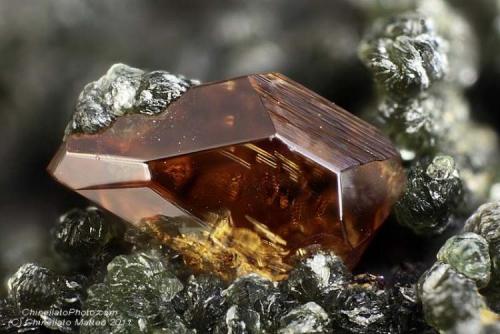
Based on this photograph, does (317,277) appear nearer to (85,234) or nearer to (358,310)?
(358,310)

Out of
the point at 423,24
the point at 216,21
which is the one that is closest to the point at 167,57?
the point at 216,21

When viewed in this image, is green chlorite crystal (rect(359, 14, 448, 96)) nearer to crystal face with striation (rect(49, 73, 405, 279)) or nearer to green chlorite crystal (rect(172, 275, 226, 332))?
crystal face with striation (rect(49, 73, 405, 279))

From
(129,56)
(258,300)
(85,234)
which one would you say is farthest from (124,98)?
(129,56)

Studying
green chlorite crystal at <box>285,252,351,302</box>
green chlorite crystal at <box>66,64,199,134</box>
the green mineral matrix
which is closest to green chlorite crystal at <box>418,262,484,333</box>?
the green mineral matrix

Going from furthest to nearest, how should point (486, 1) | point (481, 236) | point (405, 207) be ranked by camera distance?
point (486, 1)
point (405, 207)
point (481, 236)

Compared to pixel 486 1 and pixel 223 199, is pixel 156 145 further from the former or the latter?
pixel 486 1

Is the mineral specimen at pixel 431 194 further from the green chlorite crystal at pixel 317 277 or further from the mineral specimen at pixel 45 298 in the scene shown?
the mineral specimen at pixel 45 298
